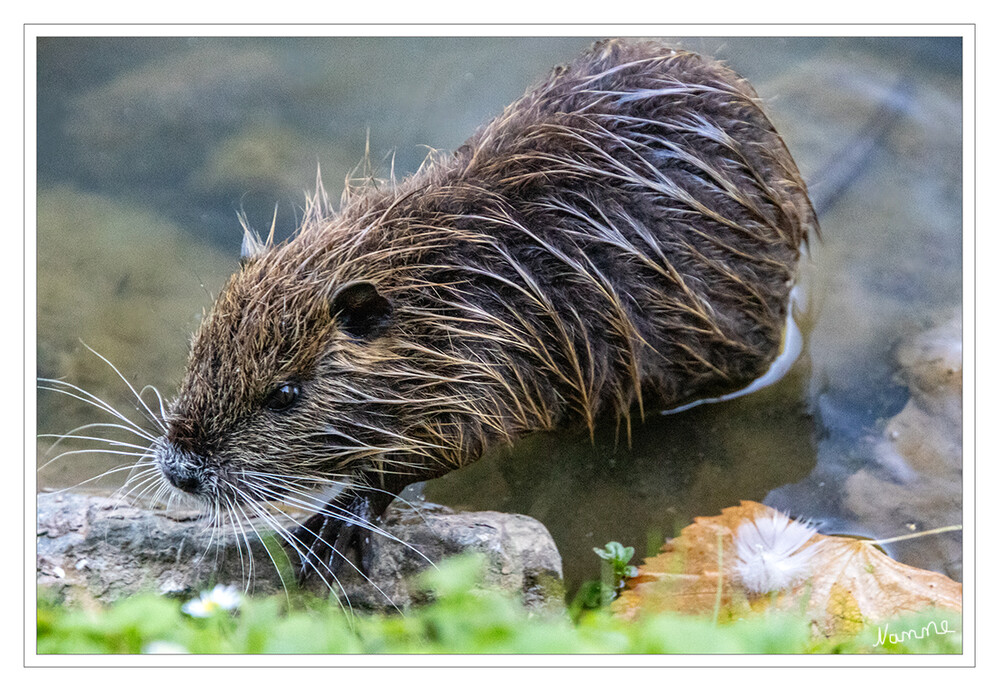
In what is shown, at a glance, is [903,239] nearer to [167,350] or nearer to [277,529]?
[277,529]

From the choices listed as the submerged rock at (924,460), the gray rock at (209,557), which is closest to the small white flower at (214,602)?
the gray rock at (209,557)

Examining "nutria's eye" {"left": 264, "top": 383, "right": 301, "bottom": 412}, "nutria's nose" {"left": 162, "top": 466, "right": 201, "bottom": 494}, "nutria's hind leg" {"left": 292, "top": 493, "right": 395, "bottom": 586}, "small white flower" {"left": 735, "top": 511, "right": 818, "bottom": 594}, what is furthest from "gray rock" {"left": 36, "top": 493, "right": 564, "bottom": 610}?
"small white flower" {"left": 735, "top": 511, "right": 818, "bottom": 594}

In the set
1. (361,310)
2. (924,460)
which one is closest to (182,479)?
(361,310)

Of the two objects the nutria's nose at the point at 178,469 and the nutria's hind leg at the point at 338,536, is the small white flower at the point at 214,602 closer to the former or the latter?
the nutria's hind leg at the point at 338,536

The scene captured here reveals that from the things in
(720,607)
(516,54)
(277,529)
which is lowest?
(720,607)

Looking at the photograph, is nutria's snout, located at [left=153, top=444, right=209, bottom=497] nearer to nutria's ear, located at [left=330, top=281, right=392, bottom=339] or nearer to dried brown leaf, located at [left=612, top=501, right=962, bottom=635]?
nutria's ear, located at [left=330, top=281, right=392, bottom=339]

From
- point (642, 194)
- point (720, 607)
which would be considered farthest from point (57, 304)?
point (720, 607)

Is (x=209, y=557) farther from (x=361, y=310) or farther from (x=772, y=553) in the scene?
(x=772, y=553)
